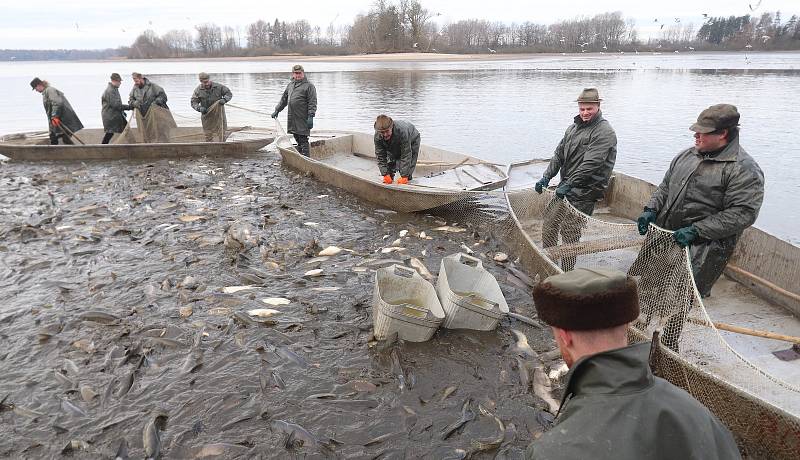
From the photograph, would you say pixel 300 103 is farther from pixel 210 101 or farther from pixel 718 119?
pixel 718 119

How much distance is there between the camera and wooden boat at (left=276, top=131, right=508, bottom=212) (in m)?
9.40

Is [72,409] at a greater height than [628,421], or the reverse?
[628,421]

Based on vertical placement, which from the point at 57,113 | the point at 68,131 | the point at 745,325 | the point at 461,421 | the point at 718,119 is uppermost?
the point at 57,113

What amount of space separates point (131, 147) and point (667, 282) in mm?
14536

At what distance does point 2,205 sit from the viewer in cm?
1071

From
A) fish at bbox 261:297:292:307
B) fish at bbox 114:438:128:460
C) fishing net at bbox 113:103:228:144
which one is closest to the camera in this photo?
fish at bbox 114:438:128:460

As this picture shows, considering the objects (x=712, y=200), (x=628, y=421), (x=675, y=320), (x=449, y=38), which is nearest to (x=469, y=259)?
(x=675, y=320)

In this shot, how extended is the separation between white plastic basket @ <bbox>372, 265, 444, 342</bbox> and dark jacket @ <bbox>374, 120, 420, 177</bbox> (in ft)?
12.2

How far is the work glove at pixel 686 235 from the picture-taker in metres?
4.85

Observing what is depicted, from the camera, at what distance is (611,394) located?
172cm

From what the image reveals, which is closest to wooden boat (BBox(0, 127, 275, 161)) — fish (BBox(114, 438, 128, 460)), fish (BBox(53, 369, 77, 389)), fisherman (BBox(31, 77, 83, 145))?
fisherman (BBox(31, 77, 83, 145))

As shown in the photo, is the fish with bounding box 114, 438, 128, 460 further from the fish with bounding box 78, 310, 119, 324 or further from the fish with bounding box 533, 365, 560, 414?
the fish with bounding box 533, 365, 560, 414

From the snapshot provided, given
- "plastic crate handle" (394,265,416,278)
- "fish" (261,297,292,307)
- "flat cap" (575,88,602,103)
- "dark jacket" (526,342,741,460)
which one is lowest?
"fish" (261,297,292,307)

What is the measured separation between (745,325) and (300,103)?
10464 millimetres
